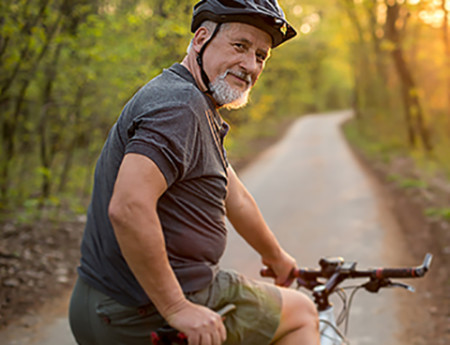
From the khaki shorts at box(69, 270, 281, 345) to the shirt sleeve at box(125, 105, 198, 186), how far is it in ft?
1.51

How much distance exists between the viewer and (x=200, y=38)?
1928mm

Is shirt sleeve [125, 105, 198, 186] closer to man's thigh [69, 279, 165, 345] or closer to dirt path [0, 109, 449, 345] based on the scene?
man's thigh [69, 279, 165, 345]

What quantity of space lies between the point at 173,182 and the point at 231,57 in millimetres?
563

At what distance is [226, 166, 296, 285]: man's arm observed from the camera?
2.37m

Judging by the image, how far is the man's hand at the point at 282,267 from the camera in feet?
8.60

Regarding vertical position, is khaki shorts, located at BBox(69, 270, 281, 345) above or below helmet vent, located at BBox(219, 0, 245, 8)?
below

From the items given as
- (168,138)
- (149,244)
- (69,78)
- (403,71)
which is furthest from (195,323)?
(403,71)

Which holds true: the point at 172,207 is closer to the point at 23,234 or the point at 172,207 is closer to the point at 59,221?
the point at 23,234

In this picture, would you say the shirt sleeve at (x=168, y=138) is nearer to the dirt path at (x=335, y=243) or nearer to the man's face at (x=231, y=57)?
the man's face at (x=231, y=57)

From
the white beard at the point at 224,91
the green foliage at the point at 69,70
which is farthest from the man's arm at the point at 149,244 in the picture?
the green foliage at the point at 69,70

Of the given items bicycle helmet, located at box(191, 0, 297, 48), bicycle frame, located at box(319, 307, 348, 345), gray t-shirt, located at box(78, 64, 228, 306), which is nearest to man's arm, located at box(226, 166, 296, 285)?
bicycle frame, located at box(319, 307, 348, 345)

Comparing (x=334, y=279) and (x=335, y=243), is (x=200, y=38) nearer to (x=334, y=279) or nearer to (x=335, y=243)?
(x=334, y=279)

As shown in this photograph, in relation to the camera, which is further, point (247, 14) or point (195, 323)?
point (247, 14)

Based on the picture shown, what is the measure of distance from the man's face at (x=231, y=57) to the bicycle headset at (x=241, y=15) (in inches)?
0.7
